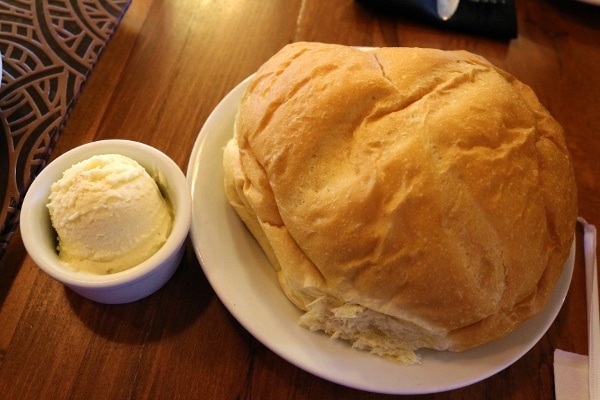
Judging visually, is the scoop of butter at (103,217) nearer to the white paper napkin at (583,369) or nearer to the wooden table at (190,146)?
the wooden table at (190,146)

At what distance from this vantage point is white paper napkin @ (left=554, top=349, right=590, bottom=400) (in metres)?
0.95

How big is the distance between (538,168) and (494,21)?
3.07 feet

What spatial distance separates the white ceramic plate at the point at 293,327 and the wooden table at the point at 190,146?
11cm

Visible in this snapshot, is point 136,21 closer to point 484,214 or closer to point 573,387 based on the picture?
point 484,214

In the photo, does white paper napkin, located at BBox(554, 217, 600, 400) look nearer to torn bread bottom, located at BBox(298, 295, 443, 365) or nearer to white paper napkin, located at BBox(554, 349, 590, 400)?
white paper napkin, located at BBox(554, 349, 590, 400)

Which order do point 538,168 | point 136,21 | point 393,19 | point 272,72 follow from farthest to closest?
1. point 393,19
2. point 136,21
3. point 272,72
4. point 538,168

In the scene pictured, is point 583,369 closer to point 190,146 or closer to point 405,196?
point 405,196

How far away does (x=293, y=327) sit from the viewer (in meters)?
0.90

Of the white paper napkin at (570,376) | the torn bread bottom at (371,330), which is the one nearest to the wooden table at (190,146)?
the white paper napkin at (570,376)

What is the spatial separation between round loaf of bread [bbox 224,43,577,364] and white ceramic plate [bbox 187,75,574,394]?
3 centimetres

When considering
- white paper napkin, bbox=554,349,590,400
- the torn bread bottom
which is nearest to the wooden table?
white paper napkin, bbox=554,349,590,400

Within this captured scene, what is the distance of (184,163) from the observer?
121 centimetres

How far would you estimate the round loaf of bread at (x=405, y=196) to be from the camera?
2.58 ft

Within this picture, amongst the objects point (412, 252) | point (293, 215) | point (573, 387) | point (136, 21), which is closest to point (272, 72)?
point (293, 215)
